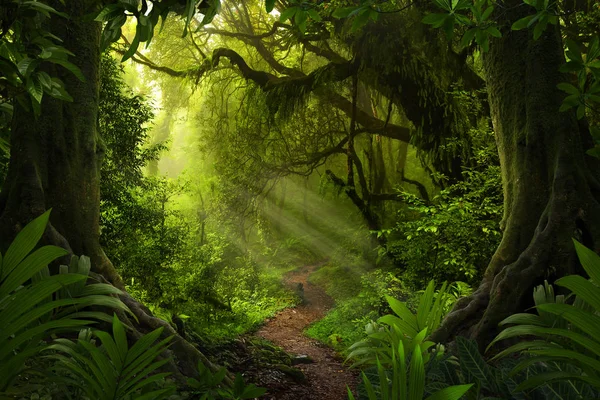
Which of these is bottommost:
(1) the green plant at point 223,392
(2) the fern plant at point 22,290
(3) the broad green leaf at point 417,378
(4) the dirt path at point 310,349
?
(4) the dirt path at point 310,349

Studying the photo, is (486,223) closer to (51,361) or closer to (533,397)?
(533,397)

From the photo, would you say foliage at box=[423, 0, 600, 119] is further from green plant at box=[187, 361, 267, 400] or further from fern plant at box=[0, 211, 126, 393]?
green plant at box=[187, 361, 267, 400]

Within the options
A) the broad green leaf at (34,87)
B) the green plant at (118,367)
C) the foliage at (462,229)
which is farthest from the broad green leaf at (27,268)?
the foliage at (462,229)

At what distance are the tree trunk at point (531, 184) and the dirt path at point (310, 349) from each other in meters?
2.64

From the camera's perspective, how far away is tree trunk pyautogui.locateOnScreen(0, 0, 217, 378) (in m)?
3.43

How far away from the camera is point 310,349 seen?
8.98 m

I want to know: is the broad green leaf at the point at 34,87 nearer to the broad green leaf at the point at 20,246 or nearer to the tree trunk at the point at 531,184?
the broad green leaf at the point at 20,246

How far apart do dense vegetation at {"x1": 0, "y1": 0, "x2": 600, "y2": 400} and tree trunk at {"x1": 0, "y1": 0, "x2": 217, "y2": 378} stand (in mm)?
18

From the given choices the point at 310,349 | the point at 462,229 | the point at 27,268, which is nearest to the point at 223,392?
the point at 27,268

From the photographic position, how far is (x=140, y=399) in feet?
4.81

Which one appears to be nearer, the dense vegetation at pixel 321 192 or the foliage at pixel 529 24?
the dense vegetation at pixel 321 192

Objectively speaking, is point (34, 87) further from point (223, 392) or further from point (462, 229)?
point (462, 229)

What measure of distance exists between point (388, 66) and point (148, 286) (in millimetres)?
6216

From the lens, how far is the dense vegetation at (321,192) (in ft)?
5.15
